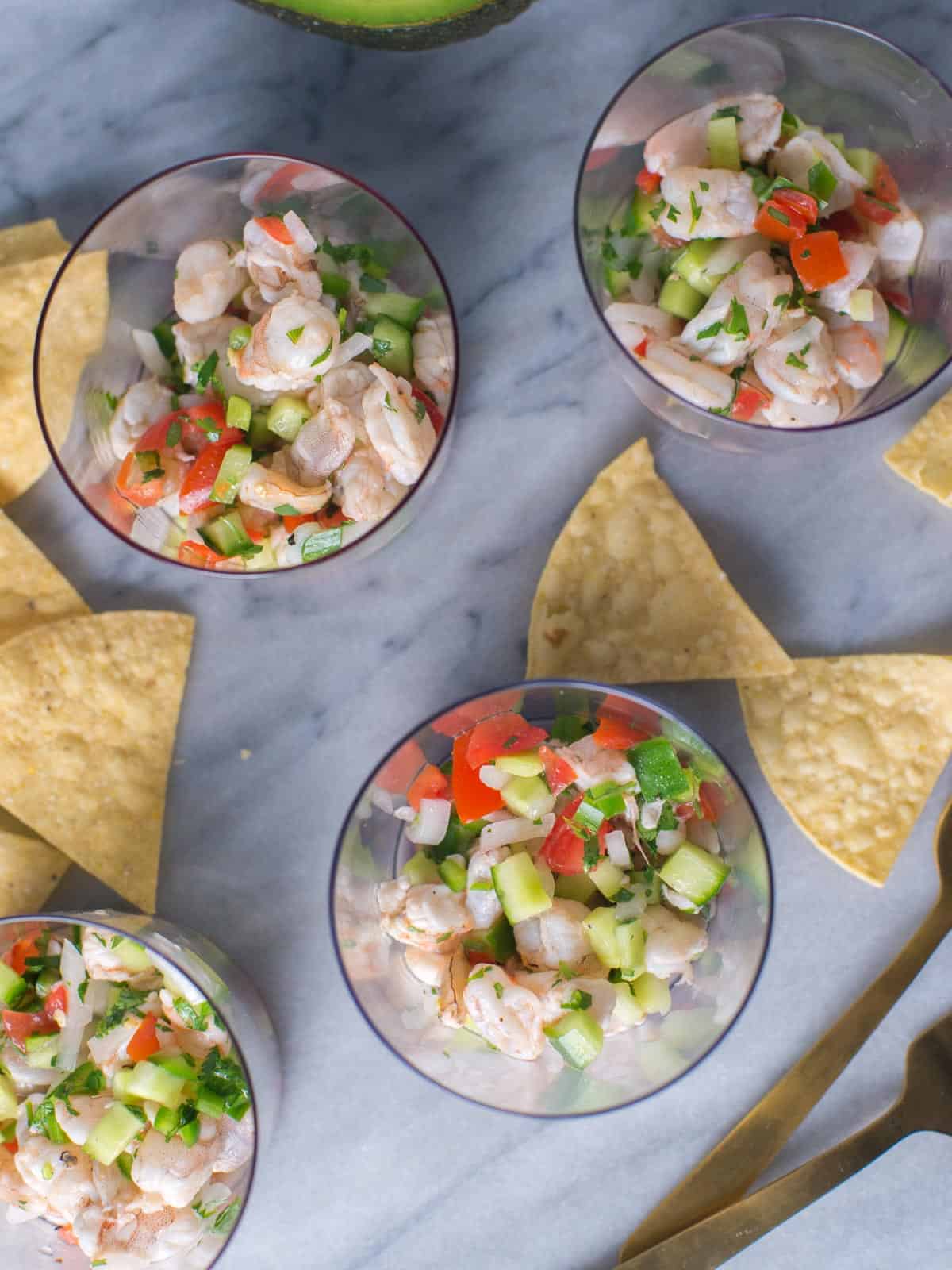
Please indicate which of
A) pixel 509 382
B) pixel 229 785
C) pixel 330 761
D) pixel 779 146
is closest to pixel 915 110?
pixel 779 146

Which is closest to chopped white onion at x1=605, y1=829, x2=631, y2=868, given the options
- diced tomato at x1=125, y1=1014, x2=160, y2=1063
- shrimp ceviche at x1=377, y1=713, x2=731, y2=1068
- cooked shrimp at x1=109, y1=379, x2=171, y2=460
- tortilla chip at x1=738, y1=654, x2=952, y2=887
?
shrimp ceviche at x1=377, y1=713, x2=731, y2=1068

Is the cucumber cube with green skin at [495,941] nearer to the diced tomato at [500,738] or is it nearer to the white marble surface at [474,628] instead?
the diced tomato at [500,738]

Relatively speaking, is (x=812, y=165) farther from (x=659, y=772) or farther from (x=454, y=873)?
(x=454, y=873)

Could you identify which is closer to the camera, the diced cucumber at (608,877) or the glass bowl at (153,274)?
the diced cucumber at (608,877)

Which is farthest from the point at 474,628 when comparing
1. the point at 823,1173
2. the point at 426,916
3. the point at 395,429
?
the point at 823,1173

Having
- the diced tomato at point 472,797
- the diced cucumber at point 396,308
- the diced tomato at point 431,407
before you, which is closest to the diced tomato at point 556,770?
the diced tomato at point 472,797
